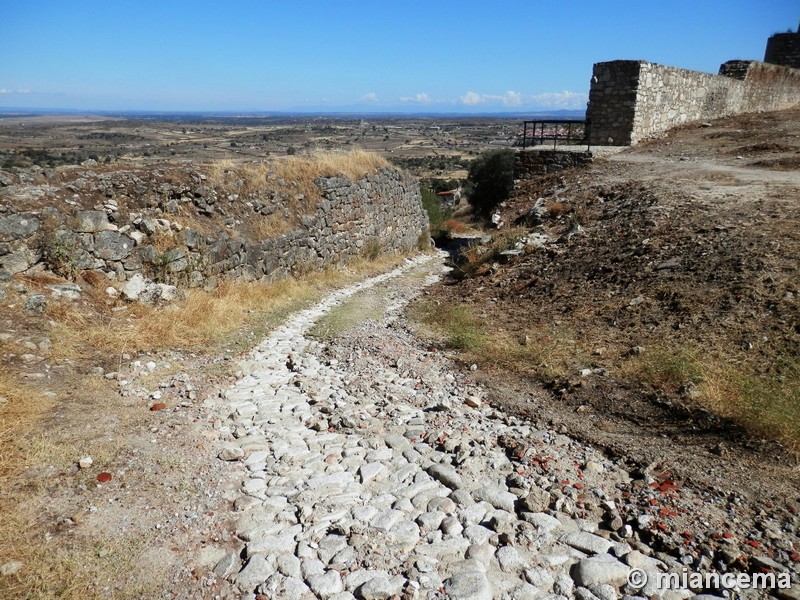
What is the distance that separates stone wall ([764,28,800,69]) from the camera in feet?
92.3

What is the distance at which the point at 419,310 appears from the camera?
33.1 feet

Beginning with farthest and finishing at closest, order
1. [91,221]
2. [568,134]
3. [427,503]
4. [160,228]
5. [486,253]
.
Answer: [568,134]
[486,253]
[160,228]
[91,221]
[427,503]

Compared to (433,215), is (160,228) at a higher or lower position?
higher

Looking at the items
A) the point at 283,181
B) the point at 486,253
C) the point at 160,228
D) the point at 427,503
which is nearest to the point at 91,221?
the point at 160,228

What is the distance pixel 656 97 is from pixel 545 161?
5.06m

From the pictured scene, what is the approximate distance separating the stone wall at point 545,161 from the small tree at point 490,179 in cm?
1651

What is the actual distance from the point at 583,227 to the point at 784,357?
249 inches

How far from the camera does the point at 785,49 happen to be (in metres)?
28.6

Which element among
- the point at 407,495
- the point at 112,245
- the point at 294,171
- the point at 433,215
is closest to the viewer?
the point at 407,495

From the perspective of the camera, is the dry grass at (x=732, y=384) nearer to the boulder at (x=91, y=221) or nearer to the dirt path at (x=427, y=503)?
the dirt path at (x=427, y=503)

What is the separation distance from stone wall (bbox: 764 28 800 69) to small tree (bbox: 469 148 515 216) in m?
14.8

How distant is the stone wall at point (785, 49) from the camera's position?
2814cm

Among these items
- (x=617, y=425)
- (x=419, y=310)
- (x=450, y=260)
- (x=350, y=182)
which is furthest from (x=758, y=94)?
(x=617, y=425)

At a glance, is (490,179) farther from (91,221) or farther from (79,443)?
(79,443)
